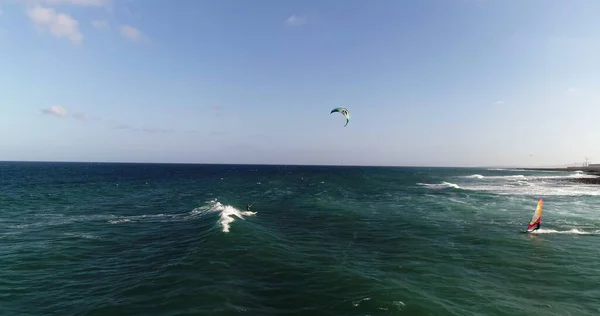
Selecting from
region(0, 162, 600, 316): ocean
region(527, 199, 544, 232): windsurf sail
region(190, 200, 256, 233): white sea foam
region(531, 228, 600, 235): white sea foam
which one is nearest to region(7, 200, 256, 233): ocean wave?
region(190, 200, 256, 233): white sea foam

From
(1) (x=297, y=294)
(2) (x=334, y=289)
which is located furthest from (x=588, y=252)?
(1) (x=297, y=294)

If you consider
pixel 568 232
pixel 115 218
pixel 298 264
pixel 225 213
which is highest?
pixel 225 213

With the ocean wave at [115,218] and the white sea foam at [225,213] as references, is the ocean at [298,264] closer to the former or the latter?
the ocean wave at [115,218]

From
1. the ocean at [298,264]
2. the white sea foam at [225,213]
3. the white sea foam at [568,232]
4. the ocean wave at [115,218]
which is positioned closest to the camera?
the ocean at [298,264]

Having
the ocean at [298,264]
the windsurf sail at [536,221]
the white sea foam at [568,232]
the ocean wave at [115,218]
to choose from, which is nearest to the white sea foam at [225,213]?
the ocean wave at [115,218]

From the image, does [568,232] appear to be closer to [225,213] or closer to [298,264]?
[298,264]

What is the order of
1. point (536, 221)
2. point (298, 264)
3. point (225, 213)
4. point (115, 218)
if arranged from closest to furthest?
point (298, 264) → point (536, 221) → point (115, 218) → point (225, 213)

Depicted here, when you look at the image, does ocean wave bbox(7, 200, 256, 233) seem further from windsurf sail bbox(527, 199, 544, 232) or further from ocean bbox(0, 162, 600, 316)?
windsurf sail bbox(527, 199, 544, 232)

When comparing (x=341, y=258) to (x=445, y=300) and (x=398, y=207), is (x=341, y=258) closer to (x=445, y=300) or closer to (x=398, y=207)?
(x=445, y=300)

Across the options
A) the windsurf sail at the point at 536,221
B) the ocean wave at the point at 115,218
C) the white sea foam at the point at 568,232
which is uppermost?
the windsurf sail at the point at 536,221

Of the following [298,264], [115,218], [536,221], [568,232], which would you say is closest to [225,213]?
[115,218]

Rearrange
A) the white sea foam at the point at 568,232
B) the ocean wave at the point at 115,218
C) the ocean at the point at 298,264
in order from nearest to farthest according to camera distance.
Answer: the ocean at the point at 298,264 → the white sea foam at the point at 568,232 → the ocean wave at the point at 115,218
